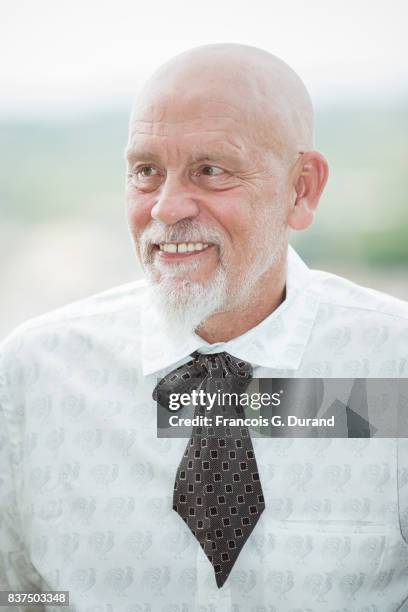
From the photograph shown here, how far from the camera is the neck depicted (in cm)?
182

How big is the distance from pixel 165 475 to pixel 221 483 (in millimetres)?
147

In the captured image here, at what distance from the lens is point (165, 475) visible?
5.84 feet

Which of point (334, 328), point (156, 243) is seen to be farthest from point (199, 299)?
point (334, 328)

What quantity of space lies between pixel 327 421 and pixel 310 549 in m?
0.27

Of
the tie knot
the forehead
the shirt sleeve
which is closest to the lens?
the forehead

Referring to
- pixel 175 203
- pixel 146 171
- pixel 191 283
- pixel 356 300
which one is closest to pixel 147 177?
pixel 146 171

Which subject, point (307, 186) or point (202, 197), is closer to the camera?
point (202, 197)

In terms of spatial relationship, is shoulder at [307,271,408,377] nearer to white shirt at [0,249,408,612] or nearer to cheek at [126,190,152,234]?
white shirt at [0,249,408,612]

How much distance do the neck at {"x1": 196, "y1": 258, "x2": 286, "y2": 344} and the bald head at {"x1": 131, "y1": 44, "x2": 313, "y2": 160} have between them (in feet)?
0.91

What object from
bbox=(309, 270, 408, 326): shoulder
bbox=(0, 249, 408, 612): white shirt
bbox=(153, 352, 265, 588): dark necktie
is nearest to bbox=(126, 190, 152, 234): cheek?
bbox=(0, 249, 408, 612): white shirt

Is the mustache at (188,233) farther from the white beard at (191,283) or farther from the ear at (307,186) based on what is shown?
the ear at (307,186)

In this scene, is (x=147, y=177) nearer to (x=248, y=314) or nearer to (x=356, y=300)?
(x=248, y=314)

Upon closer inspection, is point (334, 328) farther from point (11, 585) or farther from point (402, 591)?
point (11, 585)

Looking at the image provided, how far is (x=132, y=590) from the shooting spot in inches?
68.8
